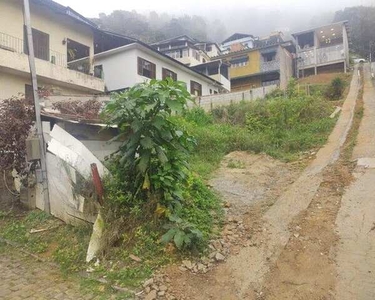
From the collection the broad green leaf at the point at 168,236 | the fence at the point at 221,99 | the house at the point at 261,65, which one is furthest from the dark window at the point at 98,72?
the broad green leaf at the point at 168,236

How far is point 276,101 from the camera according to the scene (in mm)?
13656

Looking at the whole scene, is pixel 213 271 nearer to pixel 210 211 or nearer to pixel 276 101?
pixel 210 211

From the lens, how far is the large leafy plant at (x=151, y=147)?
4621 mm

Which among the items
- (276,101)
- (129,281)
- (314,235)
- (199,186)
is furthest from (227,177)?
(276,101)

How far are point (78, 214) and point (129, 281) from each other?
196cm

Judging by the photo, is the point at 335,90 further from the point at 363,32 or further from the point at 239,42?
the point at 363,32

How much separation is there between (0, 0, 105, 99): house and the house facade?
16980 millimetres

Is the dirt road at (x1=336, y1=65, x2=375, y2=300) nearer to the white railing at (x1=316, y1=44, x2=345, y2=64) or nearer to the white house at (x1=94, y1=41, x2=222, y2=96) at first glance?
the white house at (x1=94, y1=41, x2=222, y2=96)

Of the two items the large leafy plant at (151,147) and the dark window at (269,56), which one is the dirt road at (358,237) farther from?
the dark window at (269,56)

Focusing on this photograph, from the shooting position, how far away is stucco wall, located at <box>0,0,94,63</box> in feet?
47.3

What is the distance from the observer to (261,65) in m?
31.5

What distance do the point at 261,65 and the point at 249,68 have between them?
1.39 metres

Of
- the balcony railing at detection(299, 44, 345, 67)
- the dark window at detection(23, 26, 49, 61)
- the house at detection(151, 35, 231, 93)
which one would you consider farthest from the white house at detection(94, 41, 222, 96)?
the balcony railing at detection(299, 44, 345, 67)

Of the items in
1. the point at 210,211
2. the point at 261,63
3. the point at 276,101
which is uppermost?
the point at 261,63
